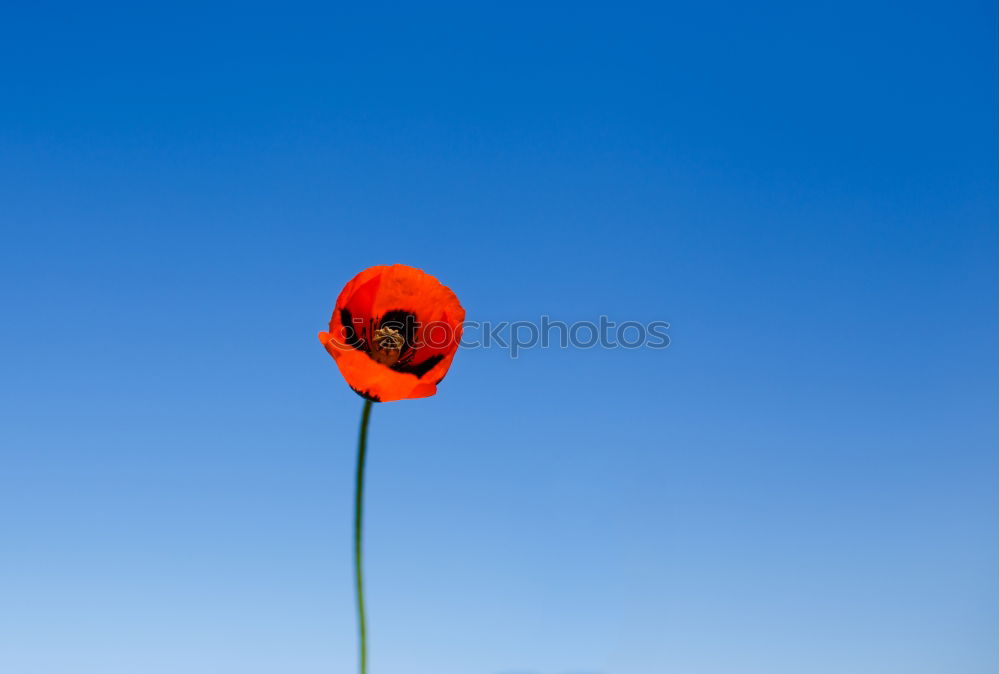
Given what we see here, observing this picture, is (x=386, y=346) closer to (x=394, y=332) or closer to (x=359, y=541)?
(x=394, y=332)

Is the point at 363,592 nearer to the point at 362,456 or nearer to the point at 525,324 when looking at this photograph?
the point at 362,456

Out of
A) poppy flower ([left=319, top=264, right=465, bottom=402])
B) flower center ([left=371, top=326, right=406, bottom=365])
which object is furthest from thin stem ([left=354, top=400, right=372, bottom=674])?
flower center ([left=371, top=326, right=406, bottom=365])

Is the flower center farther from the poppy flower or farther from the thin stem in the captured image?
the thin stem

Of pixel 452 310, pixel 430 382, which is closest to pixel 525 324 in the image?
pixel 452 310

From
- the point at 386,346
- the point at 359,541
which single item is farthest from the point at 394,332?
the point at 359,541

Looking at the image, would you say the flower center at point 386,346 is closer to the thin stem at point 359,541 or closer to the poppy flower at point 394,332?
the poppy flower at point 394,332

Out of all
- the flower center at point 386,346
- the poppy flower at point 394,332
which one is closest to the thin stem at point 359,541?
the poppy flower at point 394,332

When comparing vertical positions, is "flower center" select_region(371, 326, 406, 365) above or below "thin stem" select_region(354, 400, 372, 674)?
above
